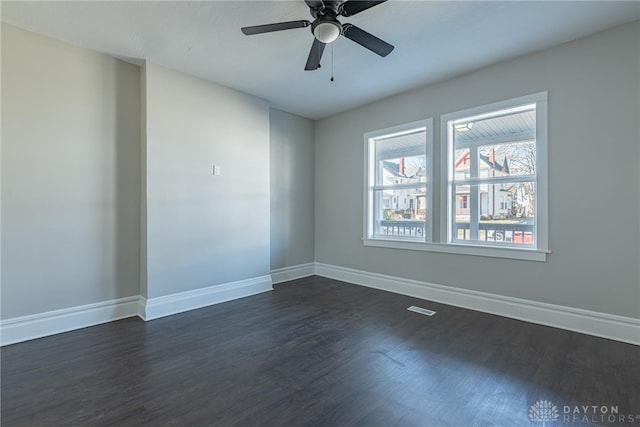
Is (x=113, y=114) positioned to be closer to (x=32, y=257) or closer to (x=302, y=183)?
(x=32, y=257)

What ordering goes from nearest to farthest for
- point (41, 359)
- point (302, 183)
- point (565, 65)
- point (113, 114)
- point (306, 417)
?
1. point (306, 417)
2. point (41, 359)
3. point (565, 65)
4. point (113, 114)
5. point (302, 183)

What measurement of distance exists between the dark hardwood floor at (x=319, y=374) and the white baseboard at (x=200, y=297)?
18 cm

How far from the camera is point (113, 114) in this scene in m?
3.27

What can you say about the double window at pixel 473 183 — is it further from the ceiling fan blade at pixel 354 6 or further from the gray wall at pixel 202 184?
the ceiling fan blade at pixel 354 6

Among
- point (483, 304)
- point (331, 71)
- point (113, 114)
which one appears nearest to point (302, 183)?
point (331, 71)

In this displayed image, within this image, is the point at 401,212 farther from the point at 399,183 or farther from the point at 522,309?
the point at 522,309

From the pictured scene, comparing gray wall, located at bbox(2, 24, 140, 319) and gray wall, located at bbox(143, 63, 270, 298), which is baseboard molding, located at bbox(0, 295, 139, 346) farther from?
gray wall, located at bbox(143, 63, 270, 298)

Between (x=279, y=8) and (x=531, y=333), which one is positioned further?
(x=531, y=333)

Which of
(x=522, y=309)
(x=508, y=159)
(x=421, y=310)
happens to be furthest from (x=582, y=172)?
(x=421, y=310)

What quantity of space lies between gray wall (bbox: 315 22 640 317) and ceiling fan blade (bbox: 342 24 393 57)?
1.71 m

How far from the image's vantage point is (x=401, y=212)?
4414 millimetres

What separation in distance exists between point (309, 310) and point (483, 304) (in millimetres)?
2067

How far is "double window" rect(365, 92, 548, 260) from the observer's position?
3193mm

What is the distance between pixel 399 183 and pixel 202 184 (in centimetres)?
280
